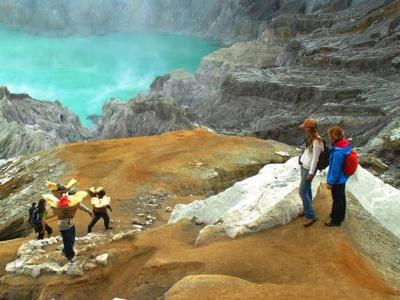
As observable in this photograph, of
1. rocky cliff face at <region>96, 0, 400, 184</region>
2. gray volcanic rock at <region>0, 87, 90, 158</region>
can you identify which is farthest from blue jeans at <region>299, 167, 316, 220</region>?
gray volcanic rock at <region>0, 87, 90, 158</region>

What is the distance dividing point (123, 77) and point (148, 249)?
120 m

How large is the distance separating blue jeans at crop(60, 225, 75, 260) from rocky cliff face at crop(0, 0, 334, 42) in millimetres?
145148

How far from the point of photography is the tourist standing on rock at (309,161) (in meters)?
12.1

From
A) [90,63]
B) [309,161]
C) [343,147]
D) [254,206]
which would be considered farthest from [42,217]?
[90,63]

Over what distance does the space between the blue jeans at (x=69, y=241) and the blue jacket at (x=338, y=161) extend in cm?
671

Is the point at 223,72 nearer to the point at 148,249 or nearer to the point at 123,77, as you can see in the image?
the point at 123,77

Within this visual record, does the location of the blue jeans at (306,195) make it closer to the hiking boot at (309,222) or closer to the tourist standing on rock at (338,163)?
the hiking boot at (309,222)

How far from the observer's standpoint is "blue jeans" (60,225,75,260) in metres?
14.3

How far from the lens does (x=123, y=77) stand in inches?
5167

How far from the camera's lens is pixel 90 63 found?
14250cm

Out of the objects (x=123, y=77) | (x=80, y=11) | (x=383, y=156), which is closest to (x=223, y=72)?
(x=123, y=77)

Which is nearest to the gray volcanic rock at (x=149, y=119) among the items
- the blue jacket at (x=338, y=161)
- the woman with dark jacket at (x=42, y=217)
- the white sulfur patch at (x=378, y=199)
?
the woman with dark jacket at (x=42, y=217)

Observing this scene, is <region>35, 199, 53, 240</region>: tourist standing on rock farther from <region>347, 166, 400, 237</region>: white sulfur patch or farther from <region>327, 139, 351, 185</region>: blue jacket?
<region>327, 139, 351, 185</region>: blue jacket

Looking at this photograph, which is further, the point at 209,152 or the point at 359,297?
the point at 209,152
